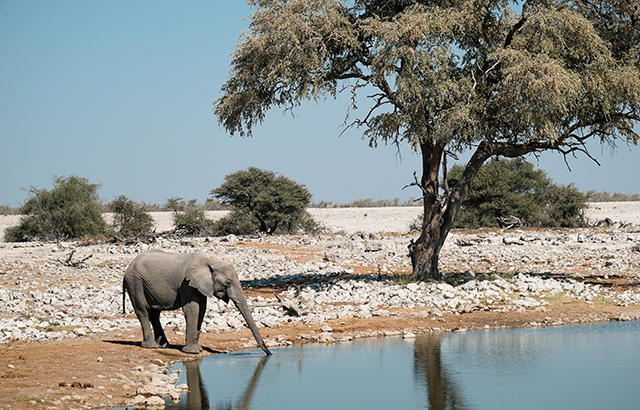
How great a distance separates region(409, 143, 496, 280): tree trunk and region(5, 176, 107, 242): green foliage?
21.9 m

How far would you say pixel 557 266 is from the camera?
21.7 metres

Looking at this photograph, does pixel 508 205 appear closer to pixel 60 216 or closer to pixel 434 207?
pixel 434 207

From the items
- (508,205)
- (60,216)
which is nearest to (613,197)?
(508,205)

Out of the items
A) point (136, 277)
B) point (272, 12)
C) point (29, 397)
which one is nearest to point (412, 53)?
point (272, 12)

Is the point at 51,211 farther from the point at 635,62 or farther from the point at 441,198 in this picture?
the point at 635,62

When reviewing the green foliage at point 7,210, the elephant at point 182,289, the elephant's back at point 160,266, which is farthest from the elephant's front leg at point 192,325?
the green foliage at point 7,210

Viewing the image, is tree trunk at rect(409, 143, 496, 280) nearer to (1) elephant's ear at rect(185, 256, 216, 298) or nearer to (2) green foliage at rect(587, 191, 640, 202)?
(1) elephant's ear at rect(185, 256, 216, 298)

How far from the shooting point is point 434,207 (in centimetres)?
1808

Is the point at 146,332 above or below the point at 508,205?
below

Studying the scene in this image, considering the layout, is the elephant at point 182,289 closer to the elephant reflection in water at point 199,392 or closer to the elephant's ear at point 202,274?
the elephant's ear at point 202,274

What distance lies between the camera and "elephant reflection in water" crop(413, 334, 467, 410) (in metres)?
8.79

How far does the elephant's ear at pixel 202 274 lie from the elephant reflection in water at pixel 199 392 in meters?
1.21

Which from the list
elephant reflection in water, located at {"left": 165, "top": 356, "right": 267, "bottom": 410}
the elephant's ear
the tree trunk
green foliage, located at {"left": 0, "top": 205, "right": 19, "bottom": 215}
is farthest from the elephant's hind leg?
green foliage, located at {"left": 0, "top": 205, "right": 19, "bottom": 215}

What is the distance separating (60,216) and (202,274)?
2755cm
